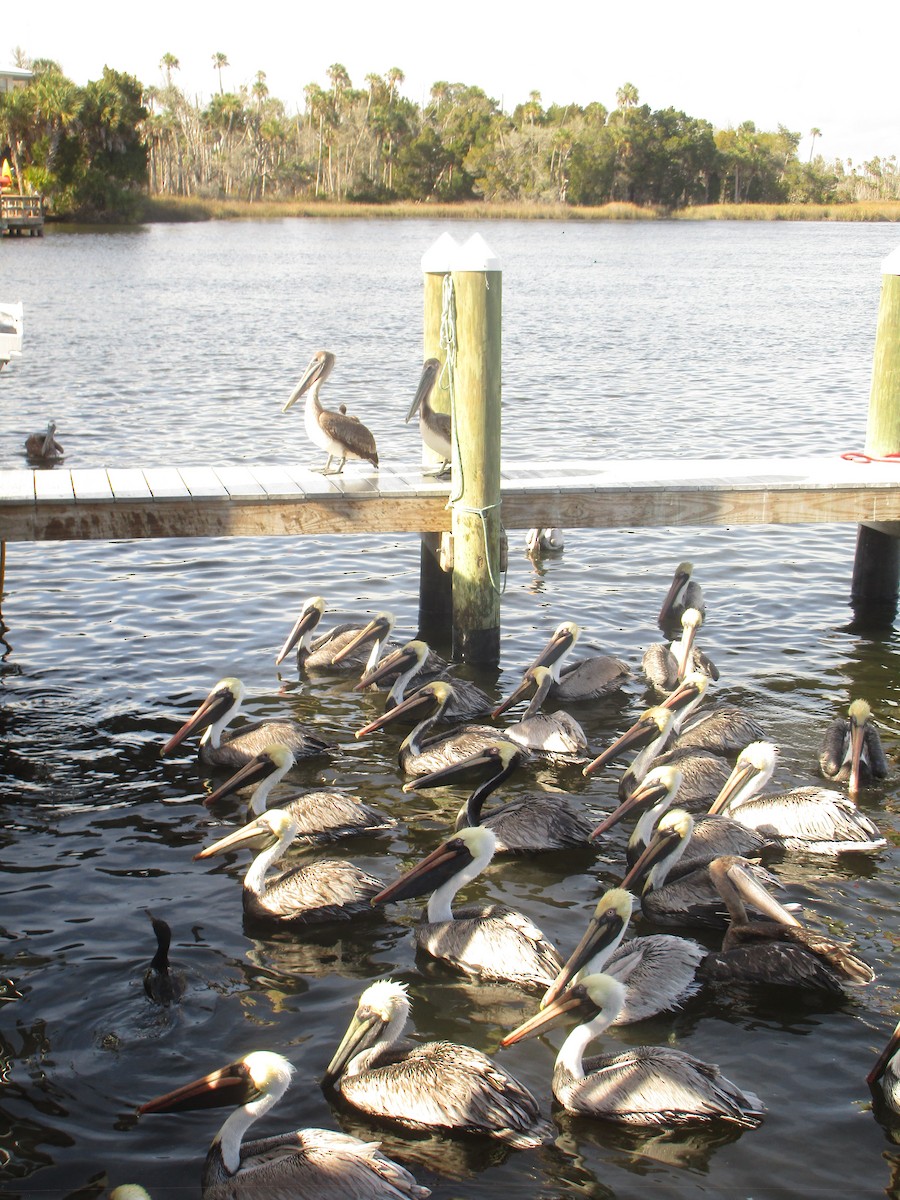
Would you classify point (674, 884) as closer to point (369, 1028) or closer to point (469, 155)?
point (369, 1028)

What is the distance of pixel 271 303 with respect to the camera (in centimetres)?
3322

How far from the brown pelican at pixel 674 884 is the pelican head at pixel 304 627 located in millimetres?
3731

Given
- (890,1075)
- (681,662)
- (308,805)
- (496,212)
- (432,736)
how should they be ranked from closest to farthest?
(890,1075) → (308,805) → (432,736) → (681,662) → (496,212)

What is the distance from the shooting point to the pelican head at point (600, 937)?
5.25m

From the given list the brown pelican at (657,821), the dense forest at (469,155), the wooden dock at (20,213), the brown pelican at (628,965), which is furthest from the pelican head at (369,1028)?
the dense forest at (469,155)

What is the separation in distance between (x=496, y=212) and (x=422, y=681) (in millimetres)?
75544

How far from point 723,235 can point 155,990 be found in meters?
67.1

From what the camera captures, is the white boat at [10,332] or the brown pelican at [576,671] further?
the brown pelican at [576,671]

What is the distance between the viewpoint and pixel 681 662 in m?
9.00

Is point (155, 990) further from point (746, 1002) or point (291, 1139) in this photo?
point (746, 1002)

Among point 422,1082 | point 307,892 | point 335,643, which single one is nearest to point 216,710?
point 335,643

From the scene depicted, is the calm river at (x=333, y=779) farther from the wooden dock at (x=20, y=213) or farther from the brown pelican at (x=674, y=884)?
the wooden dock at (x=20, y=213)

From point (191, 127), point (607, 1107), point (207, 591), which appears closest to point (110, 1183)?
point (607, 1107)

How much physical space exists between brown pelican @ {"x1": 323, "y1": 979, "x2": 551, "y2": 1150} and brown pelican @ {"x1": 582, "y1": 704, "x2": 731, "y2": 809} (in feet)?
8.72
